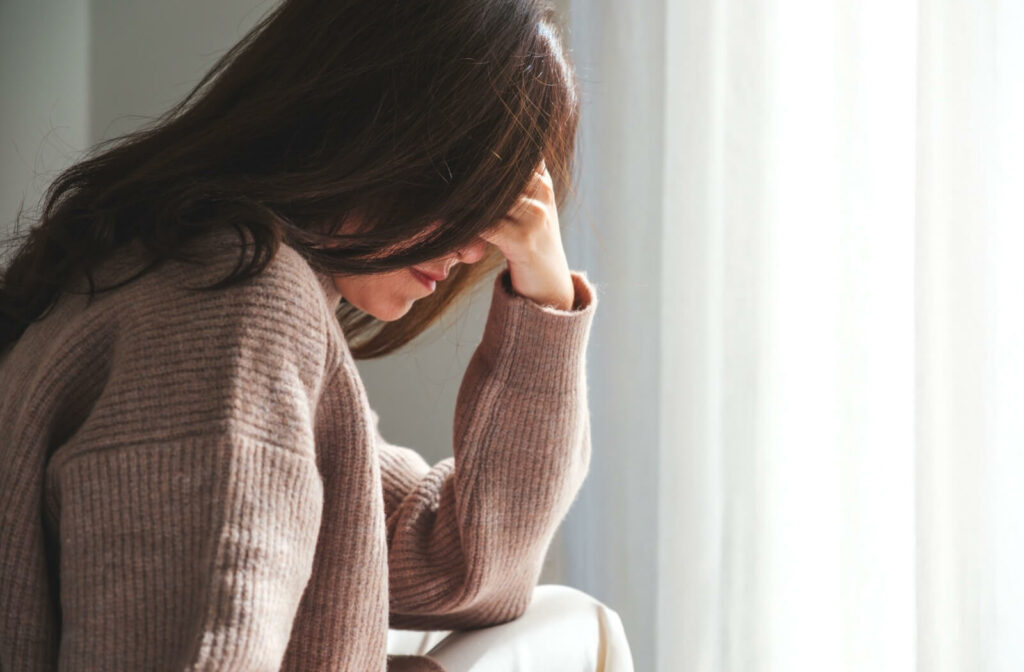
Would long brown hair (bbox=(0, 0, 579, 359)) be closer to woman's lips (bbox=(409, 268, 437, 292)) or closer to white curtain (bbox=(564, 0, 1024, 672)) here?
woman's lips (bbox=(409, 268, 437, 292))

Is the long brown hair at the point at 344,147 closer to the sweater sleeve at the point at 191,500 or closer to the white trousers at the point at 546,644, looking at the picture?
the sweater sleeve at the point at 191,500

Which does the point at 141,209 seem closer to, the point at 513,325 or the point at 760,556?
the point at 513,325

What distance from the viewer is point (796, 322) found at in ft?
4.18

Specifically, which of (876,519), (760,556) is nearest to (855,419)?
(876,519)

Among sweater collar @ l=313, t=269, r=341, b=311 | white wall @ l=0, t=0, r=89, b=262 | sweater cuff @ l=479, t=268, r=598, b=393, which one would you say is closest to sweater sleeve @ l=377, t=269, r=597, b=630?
sweater cuff @ l=479, t=268, r=598, b=393

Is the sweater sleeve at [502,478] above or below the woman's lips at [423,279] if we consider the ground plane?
below

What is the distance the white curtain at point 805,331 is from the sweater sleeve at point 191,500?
75 cm

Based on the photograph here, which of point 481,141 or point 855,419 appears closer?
point 481,141

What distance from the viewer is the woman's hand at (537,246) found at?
880 mm

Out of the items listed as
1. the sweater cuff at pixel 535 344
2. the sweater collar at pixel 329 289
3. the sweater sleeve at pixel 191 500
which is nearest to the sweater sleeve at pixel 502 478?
the sweater cuff at pixel 535 344

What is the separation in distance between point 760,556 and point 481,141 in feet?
2.54

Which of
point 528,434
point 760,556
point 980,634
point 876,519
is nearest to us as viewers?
point 528,434

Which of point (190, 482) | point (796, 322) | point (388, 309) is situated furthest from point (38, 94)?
point (190, 482)

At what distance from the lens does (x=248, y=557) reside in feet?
1.85
